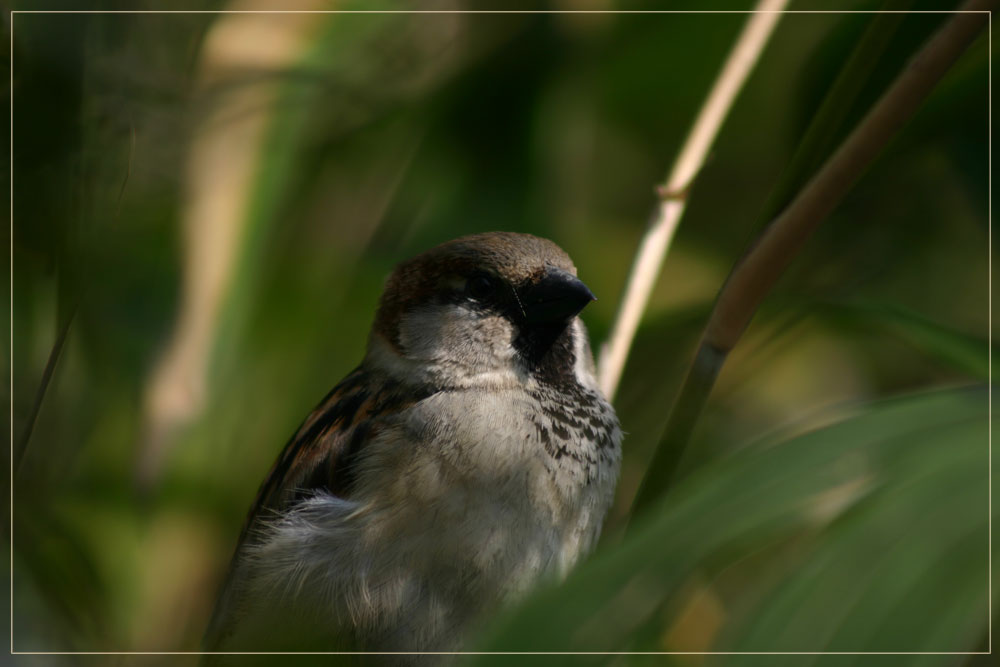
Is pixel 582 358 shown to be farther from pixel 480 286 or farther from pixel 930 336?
pixel 930 336

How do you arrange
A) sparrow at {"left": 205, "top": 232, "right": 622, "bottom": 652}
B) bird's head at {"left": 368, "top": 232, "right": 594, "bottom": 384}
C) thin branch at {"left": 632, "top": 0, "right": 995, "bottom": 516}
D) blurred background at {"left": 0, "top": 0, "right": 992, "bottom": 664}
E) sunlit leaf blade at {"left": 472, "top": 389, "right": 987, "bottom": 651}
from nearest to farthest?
1. sunlit leaf blade at {"left": 472, "top": 389, "right": 987, "bottom": 651}
2. thin branch at {"left": 632, "top": 0, "right": 995, "bottom": 516}
3. blurred background at {"left": 0, "top": 0, "right": 992, "bottom": 664}
4. sparrow at {"left": 205, "top": 232, "right": 622, "bottom": 652}
5. bird's head at {"left": 368, "top": 232, "right": 594, "bottom": 384}

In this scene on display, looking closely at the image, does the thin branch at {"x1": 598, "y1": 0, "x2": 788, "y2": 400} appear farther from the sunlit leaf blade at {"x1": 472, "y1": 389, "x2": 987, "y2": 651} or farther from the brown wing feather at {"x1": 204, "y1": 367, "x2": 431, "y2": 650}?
the sunlit leaf blade at {"x1": 472, "y1": 389, "x2": 987, "y2": 651}

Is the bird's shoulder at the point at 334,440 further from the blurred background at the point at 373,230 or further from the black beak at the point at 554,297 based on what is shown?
the black beak at the point at 554,297

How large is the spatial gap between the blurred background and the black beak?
0.14 m

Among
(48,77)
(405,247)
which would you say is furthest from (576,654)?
(405,247)

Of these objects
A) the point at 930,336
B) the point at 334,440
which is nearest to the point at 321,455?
the point at 334,440

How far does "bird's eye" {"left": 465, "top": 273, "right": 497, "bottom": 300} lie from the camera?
135 cm

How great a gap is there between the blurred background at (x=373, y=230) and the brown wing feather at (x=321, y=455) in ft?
0.12

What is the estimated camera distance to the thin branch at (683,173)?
3.69 feet

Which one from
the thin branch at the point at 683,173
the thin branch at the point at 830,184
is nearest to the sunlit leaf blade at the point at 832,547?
the thin branch at the point at 830,184

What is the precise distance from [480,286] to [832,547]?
89 cm

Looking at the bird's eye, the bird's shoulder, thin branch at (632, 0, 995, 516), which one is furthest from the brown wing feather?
thin branch at (632, 0, 995, 516)

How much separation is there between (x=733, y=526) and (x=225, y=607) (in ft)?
3.43

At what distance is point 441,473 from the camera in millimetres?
1220
